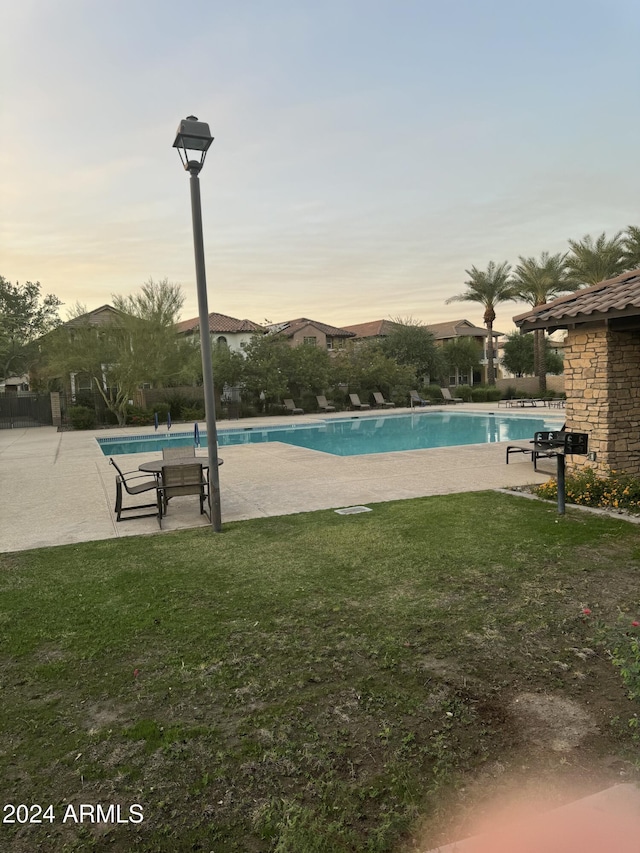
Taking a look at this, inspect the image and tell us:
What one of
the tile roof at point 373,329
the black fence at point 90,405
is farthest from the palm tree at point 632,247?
the black fence at point 90,405

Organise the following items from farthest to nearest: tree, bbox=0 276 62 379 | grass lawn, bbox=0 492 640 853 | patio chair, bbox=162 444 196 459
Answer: tree, bbox=0 276 62 379
patio chair, bbox=162 444 196 459
grass lawn, bbox=0 492 640 853

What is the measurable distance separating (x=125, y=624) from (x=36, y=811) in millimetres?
1791

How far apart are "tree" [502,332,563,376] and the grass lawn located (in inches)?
1754

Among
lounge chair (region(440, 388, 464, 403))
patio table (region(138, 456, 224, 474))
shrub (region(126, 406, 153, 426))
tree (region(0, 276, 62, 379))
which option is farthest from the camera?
tree (region(0, 276, 62, 379))

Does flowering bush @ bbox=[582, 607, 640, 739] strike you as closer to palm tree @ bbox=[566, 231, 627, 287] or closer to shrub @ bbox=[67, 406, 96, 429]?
shrub @ bbox=[67, 406, 96, 429]

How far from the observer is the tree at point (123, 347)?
2472 cm

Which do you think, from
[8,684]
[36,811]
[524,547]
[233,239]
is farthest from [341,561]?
[233,239]

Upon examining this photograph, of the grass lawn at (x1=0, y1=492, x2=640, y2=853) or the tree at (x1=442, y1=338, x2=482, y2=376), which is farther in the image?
the tree at (x1=442, y1=338, x2=482, y2=376)

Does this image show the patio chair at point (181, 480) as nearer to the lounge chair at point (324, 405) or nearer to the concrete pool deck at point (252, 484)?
the concrete pool deck at point (252, 484)

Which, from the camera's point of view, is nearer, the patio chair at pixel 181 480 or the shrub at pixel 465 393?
the patio chair at pixel 181 480

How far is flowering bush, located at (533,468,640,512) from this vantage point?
6953 mm

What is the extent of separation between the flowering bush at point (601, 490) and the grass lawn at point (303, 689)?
1.49 m

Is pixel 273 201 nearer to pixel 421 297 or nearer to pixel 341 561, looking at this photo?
pixel 341 561

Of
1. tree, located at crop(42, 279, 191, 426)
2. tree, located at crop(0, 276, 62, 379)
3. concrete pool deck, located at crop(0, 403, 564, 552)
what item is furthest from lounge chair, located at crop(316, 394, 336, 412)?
tree, located at crop(0, 276, 62, 379)
